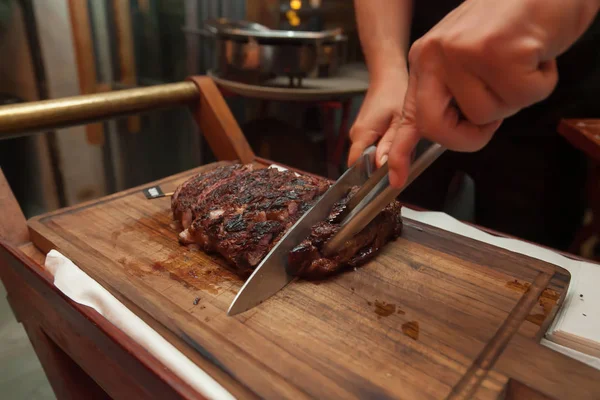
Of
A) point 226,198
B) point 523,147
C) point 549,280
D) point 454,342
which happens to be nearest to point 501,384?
point 454,342

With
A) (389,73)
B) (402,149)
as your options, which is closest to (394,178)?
(402,149)

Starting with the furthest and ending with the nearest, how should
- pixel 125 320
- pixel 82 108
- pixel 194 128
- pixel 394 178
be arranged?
pixel 194 128, pixel 82 108, pixel 125 320, pixel 394 178

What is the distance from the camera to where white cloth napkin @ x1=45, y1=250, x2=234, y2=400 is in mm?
842

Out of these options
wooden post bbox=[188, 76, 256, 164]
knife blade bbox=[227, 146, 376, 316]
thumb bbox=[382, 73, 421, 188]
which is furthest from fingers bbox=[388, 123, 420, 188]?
wooden post bbox=[188, 76, 256, 164]

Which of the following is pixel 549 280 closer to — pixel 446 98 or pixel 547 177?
pixel 446 98

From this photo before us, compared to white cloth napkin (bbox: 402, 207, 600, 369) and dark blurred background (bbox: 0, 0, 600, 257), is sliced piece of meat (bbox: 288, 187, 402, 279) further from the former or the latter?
dark blurred background (bbox: 0, 0, 600, 257)

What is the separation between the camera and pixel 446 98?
0.73m

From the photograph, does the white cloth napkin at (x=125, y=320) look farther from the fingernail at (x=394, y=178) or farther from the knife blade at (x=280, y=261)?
the fingernail at (x=394, y=178)

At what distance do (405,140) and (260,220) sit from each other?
51cm

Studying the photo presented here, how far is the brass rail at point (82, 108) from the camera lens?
1374 millimetres

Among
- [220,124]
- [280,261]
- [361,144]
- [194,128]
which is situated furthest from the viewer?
[194,128]

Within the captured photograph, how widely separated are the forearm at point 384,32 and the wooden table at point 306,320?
2.05 ft

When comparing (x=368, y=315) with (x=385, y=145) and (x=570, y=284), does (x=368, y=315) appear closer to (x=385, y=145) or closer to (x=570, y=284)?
(x=385, y=145)

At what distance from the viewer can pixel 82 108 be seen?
1513mm
